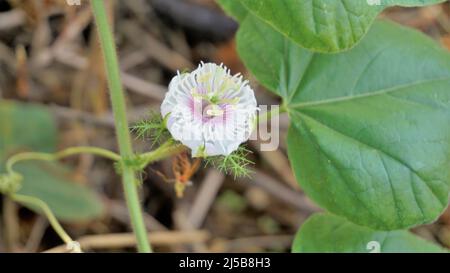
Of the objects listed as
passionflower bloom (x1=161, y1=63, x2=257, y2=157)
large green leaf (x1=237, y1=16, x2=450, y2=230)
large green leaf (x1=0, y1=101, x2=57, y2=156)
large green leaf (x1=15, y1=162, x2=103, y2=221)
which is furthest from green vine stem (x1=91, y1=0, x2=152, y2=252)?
large green leaf (x1=0, y1=101, x2=57, y2=156)

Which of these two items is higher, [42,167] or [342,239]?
[42,167]

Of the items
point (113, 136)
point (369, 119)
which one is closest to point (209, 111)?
point (369, 119)

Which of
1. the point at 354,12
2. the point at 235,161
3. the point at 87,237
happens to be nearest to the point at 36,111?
the point at 87,237

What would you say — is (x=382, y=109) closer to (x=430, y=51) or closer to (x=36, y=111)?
(x=430, y=51)

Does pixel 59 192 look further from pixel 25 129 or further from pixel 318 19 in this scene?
pixel 318 19

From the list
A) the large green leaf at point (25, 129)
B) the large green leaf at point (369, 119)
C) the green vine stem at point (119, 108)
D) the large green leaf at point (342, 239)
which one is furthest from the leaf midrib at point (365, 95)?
the large green leaf at point (25, 129)

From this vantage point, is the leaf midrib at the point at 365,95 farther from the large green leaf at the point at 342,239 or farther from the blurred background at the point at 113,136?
the blurred background at the point at 113,136
